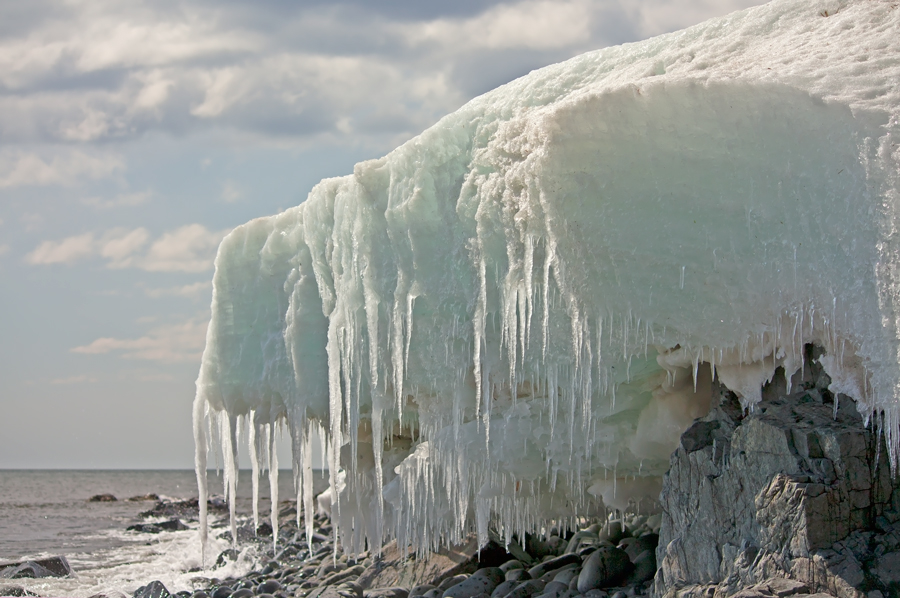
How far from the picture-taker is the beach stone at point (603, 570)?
23.8 ft

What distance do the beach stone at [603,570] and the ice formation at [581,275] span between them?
0.66m

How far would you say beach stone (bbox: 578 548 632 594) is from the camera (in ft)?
23.8

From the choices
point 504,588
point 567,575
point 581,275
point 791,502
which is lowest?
point 504,588

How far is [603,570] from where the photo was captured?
7.30 metres

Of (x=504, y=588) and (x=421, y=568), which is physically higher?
(x=504, y=588)

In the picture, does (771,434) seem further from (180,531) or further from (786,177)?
(180,531)

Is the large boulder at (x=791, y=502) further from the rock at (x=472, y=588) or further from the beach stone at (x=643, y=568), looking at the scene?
the rock at (x=472, y=588)

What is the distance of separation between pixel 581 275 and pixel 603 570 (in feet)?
10.2

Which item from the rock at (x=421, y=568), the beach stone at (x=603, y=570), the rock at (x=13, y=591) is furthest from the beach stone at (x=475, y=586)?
the rock at (x=13, y=591)

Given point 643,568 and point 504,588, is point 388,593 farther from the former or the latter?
point 643,568

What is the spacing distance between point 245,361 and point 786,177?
5.39m

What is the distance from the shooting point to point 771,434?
5312mm

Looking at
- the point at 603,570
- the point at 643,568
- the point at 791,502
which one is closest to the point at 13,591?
the point at 603,570

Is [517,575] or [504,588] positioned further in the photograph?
[517,575]
